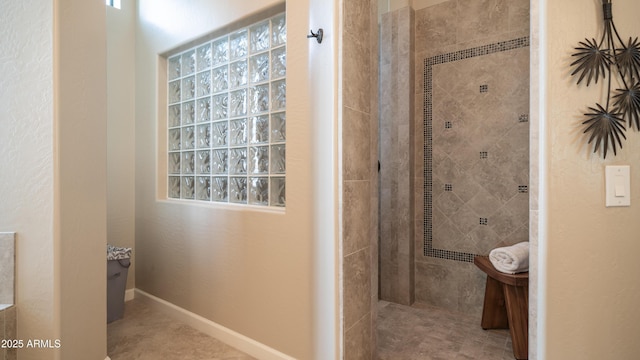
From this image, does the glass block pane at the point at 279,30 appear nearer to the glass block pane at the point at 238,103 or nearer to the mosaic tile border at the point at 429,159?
the glass block pane at the point at 238,103

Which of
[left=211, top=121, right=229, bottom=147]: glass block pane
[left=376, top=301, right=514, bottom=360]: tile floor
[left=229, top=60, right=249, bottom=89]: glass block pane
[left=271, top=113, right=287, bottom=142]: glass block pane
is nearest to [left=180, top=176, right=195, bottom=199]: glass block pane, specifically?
[left=211, top=121, right=229, bottom=147]: glass block pane

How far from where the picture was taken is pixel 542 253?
106 cm

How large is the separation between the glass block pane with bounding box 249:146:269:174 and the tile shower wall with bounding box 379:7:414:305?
1224 millimetres

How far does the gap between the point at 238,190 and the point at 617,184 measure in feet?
6.50

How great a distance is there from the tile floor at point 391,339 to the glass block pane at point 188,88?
5.98 feet

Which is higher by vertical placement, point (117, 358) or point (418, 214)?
point (418, 214)

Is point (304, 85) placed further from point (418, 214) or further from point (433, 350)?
point (433, 350)

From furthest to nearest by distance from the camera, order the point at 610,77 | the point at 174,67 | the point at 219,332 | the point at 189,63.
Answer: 1. the point at 174,67
2. the point at 189,63
3. the point at 219,332
4. the point at 610,77

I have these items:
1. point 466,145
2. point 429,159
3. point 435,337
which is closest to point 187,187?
point 429,159

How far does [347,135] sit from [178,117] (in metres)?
1.81

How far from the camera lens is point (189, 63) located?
2.63m

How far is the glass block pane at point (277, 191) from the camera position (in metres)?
2.03

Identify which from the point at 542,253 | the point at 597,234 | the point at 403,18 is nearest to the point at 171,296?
the point at 542,253

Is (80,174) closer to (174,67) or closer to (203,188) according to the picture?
(203,188)
